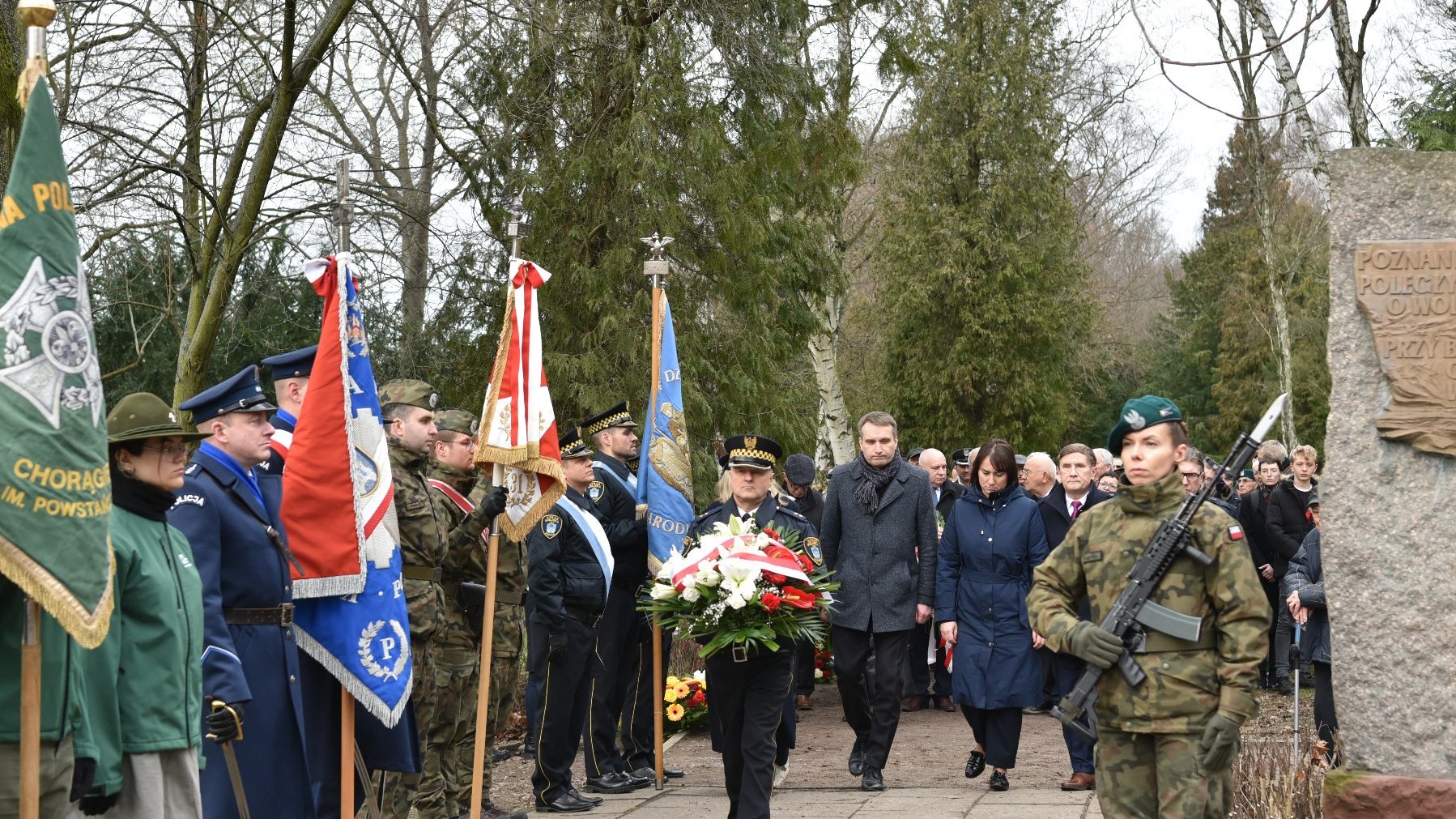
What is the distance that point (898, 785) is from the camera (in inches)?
342

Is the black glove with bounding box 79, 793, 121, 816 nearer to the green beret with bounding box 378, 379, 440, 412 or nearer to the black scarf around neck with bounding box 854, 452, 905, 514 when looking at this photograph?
the green beret with bounding box 378, 379, 440, 412

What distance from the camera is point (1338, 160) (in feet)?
20.2

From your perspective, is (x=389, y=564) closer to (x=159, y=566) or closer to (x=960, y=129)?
(x=159, y=566)

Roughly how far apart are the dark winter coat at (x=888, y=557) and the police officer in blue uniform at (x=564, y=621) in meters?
1.52

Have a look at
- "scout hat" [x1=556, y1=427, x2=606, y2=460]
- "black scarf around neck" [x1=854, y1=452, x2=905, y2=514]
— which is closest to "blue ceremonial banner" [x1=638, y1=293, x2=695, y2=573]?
"scout hat" [x1=556, y1=427, x2=606, y2=460]

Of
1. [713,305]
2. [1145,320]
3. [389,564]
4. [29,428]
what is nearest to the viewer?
[29,428]

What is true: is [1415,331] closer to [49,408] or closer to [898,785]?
[898,785]

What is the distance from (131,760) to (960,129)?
30138mm

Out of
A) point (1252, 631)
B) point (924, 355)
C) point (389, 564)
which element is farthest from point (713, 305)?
point (924, 355)

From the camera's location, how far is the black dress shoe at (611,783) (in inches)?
346

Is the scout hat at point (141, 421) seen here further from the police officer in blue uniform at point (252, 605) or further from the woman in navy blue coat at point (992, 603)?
the woman in navy blue coat at point (992, 603)

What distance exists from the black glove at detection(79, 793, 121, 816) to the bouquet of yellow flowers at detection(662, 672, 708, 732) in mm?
6179

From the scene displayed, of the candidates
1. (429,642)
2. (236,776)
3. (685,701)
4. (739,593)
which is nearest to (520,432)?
(429,642)

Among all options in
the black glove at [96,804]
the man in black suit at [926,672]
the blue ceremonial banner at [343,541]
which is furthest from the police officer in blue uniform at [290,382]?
the man in black suit at [926,672]
